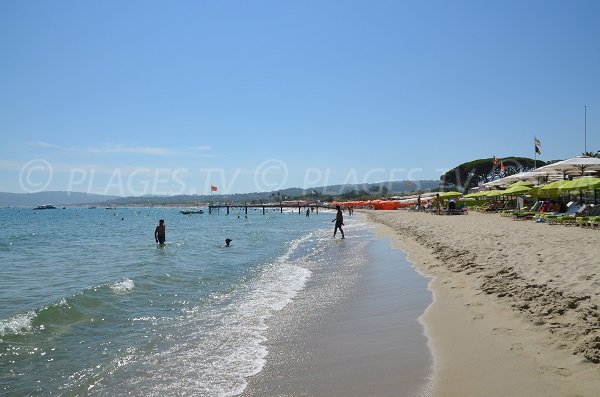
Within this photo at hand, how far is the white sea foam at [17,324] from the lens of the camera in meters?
6.35

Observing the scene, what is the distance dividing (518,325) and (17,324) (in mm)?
6856

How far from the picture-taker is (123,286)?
9.91 metres

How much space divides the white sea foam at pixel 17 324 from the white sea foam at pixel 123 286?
2.16m

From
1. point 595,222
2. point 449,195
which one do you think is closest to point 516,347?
point 595,222

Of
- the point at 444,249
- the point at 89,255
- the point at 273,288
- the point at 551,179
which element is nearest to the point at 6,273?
the point at 89,255

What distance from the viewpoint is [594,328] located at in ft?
14.1

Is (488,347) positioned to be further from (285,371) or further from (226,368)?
(226,368)

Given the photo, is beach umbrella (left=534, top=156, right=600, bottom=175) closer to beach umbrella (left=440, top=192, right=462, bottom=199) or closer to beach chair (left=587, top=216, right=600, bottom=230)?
beach chair (left=587, top=216, right=600, bottom=230)

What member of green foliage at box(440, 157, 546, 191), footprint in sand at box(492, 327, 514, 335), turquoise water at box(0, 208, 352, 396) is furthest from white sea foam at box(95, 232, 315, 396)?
green foliage at box(440, 157, 546, 191)

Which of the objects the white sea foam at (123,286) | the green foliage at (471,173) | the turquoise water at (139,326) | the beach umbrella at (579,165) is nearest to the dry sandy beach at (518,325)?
the turquoise water at (139,326)

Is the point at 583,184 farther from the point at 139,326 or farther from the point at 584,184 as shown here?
the point at 139,326

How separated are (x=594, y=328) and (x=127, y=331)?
227 inches

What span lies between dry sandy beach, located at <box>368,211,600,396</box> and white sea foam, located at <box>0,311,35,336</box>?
5.65 metres

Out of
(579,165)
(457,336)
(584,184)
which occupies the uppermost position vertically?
(579,165)
